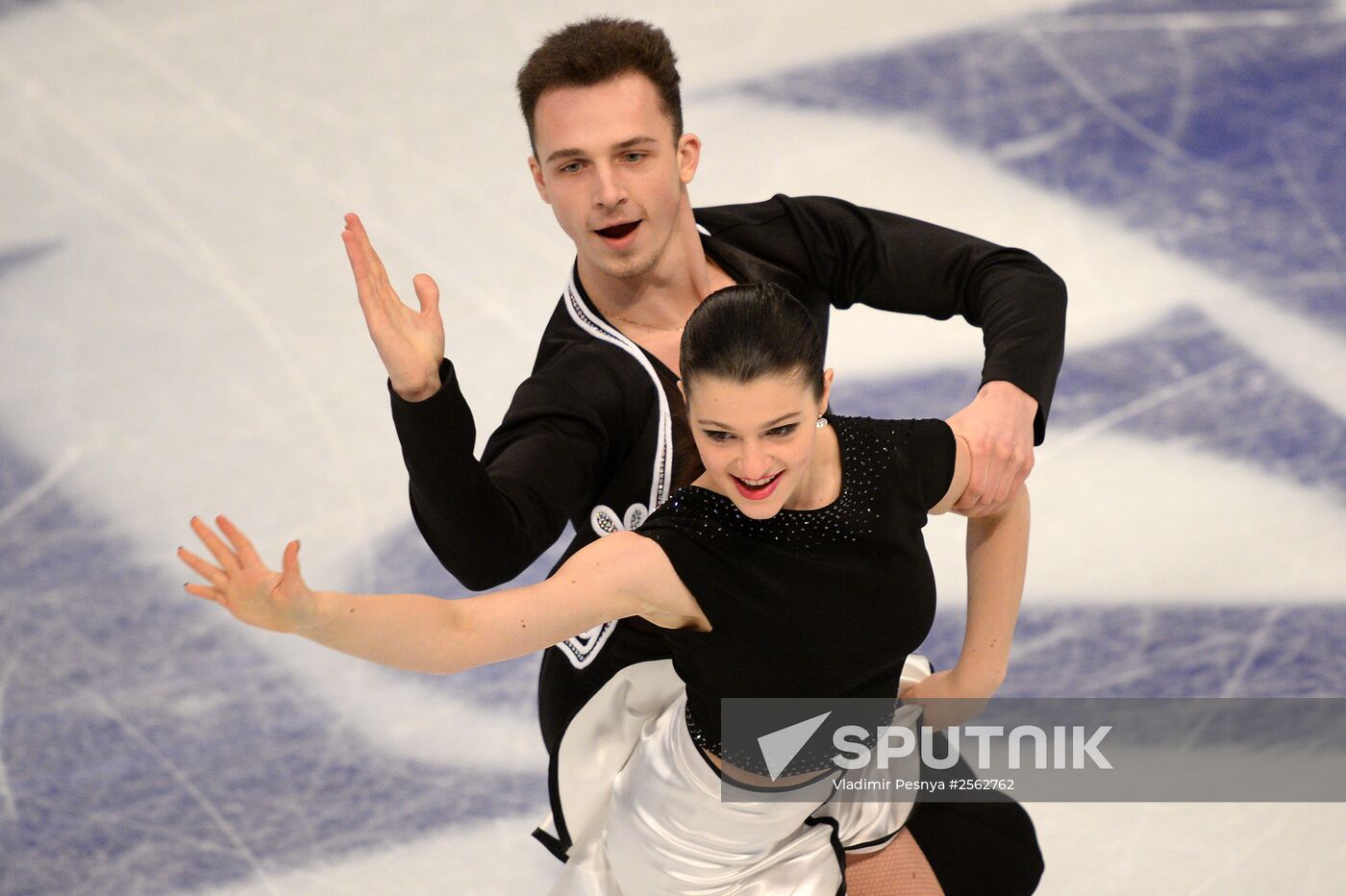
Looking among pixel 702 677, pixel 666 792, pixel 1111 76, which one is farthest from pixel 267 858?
pixel 1111 76

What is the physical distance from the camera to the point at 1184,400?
13.7ft

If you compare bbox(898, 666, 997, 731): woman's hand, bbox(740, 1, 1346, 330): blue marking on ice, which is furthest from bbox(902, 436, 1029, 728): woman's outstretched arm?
bbox(740, 1, 1346, 330): blue marking on ice

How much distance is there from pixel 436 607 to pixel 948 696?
1047mm

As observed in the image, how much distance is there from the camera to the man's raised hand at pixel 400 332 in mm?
1877

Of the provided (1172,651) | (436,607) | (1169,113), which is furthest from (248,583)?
(1169,113)

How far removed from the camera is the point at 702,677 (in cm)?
212

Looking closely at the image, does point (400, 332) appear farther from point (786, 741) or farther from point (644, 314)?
point (786, 741)

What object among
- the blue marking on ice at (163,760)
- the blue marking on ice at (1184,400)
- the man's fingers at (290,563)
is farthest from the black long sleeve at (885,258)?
A: the blue marking on ice at (1184,400)

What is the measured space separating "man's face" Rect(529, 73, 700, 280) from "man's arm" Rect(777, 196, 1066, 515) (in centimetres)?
31

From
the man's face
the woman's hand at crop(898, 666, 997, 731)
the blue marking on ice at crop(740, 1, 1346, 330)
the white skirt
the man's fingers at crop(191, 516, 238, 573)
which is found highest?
the blue marking on ice at crop(740, 1, 1346, 330)

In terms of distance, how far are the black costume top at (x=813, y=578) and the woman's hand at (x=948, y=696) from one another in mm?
385

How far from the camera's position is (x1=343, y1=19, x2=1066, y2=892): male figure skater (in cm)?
217

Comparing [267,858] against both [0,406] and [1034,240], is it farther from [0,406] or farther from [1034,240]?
[1034,240]

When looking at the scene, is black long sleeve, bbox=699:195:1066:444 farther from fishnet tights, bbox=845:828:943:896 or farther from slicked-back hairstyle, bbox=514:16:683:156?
fishnet tights, bbox=845:828:943:896
